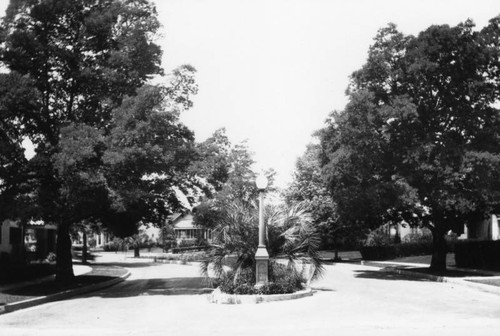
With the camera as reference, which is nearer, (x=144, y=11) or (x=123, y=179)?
(x=123, y=179)

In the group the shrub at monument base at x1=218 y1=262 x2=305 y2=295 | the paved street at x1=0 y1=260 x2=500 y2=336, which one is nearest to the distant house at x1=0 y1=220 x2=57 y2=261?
the paved street at x1=0 y1=260 x2=500 y2=336

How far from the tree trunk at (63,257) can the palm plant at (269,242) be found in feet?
27.2

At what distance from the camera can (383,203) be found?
27406 millimetres

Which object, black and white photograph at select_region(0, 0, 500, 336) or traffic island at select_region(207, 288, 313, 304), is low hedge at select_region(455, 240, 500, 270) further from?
traffic island at select_region(207, 288, 313, 304)

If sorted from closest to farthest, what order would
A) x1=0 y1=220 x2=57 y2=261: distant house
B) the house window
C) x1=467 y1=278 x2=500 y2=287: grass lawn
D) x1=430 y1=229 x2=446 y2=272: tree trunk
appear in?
x1=467 y1=278 x2=500 y2=287: grass lawn, x1=430 y1=229 x2=446 y2=272: tree trunk, x1=0 y1=220 x2=57 y2=261: distant house, the house window

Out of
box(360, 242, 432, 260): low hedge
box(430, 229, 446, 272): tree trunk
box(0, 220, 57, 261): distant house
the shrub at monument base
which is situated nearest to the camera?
the shrub at monument base

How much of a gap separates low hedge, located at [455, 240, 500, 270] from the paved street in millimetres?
11220

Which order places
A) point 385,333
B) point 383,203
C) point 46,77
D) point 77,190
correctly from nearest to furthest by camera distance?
point 385,333, point 77,190, point 46,77, point 383,203

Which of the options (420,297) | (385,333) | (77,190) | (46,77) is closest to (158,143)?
(77,190)

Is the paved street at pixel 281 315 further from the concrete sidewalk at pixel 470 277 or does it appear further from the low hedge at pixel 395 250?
the low hedge at pixel 395 250

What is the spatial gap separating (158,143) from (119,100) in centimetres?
287

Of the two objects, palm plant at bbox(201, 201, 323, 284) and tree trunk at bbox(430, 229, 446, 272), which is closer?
palm plant at bbox(201, 201, 323, 284)

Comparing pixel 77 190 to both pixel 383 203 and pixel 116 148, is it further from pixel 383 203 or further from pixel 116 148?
pixel 383 203

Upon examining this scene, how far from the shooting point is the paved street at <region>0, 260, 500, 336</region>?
1200cm
